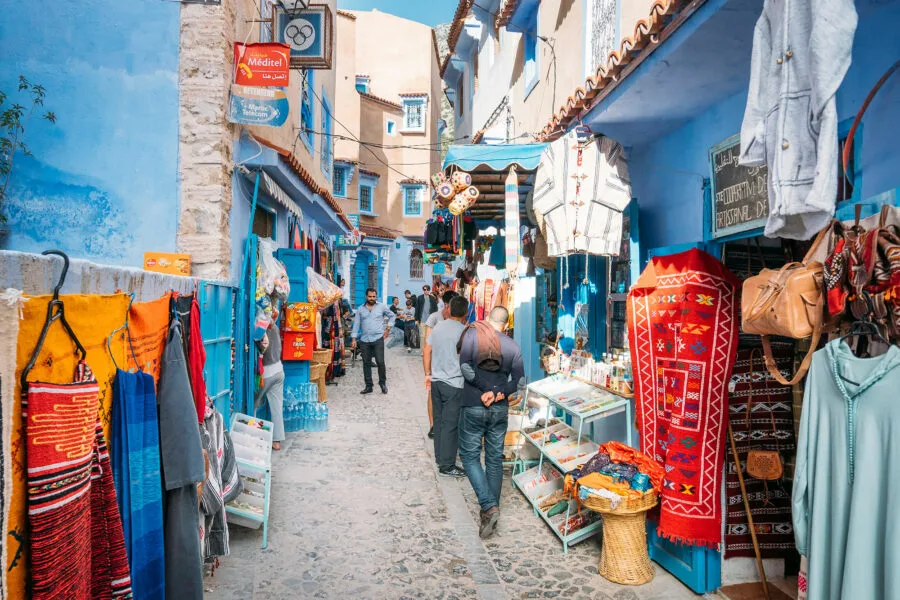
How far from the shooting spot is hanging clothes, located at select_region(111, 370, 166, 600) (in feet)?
8.67

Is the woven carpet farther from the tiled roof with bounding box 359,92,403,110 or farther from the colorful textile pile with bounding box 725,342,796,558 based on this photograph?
the tiled roof with bounding box 359,92,403,110

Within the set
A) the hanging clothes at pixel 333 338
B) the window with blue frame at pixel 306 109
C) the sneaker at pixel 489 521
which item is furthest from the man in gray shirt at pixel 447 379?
the hanging clothes at pixel 333 338

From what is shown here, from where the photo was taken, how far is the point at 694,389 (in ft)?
13.6

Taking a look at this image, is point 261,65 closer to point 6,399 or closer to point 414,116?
point 6,399

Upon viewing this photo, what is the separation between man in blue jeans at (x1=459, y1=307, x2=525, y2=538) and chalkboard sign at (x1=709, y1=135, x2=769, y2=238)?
Result: 2158mm

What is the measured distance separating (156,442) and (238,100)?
14.9 ft

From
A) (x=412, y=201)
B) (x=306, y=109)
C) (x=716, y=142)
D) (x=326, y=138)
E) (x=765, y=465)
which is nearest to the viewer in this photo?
(x=765, y=465)

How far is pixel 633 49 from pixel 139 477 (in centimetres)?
403

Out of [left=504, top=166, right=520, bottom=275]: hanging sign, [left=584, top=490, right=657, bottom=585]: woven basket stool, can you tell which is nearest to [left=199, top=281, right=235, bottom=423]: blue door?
[left=504, top=166, right=520, bottom=275]: hanging sign

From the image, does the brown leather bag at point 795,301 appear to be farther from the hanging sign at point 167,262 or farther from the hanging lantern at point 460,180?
the hanging sign at point 167,262

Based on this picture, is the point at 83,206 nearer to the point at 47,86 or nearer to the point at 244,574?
the point at 47,86

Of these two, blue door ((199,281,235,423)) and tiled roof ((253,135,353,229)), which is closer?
blue door ((199,281,235,423))

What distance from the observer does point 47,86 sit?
5.99m

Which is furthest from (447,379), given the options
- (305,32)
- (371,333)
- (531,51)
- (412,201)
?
(412,201)
